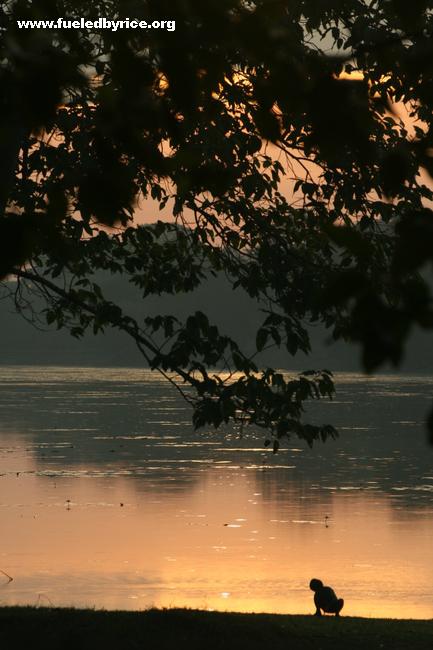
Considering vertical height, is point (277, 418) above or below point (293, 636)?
above

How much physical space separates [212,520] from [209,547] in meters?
4.10

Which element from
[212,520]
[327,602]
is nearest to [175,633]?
[327,602]

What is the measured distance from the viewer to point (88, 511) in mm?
29625

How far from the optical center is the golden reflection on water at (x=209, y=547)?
1920 cm

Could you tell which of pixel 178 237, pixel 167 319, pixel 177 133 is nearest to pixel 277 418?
pixel 167 319

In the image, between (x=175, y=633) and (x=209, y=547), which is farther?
(x=209, y=547)

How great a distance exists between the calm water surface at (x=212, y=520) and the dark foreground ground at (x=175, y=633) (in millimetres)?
5314

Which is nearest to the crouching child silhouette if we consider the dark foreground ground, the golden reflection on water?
the golden reflection on water

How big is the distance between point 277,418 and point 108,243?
2490mm

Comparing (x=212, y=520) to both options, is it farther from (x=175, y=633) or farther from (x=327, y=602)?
(x=175, y=633)

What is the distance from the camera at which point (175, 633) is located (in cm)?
1169

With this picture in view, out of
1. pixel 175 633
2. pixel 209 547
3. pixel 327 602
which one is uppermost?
pixel 175 633

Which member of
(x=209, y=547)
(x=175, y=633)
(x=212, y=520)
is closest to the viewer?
(x=175, y=633)

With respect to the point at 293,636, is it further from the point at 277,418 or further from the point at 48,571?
the point at 48,571
